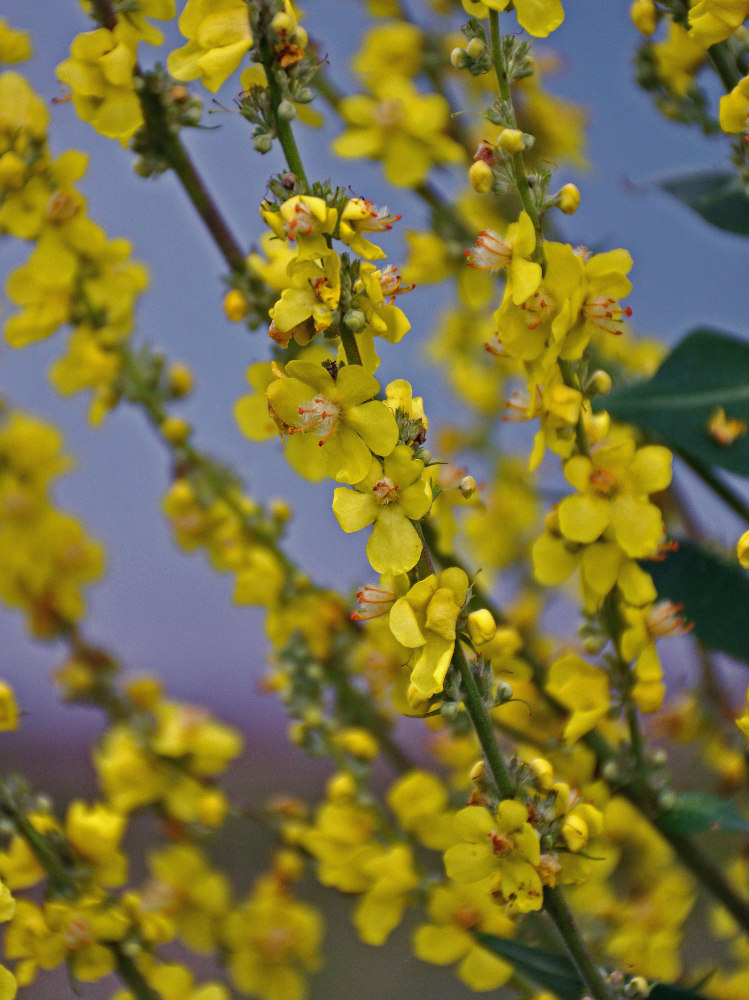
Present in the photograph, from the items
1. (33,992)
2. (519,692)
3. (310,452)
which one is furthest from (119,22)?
(33,992)

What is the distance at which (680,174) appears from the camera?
2.85 ft

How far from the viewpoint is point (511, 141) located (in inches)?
21.9

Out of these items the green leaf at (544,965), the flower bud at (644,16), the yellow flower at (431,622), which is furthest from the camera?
the flower bud at (644,16)

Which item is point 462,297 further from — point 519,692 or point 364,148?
point 519,692

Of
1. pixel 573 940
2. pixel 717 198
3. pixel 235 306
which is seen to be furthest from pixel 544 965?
pixel 717 198

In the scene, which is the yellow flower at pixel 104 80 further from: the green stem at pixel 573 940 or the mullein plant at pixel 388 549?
the green stem at pixel 573 940

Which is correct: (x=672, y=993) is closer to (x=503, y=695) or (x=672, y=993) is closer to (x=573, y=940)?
(x=573, y=940)

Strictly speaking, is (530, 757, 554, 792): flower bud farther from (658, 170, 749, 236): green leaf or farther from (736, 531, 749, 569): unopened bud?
(658, 170, 749, 236): green leaf

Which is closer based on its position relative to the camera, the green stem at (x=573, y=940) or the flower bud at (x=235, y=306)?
the green stem at (x=573, y=940)

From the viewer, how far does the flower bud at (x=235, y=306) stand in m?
0.75

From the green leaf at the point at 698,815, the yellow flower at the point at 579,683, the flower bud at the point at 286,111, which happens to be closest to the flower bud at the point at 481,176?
the flower bud at the point at 286,111

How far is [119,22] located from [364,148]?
13.2 inches

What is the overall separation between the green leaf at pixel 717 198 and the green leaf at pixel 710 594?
Answer: 0.28 meters

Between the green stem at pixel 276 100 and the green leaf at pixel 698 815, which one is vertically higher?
the green stem at pixel 276 100
